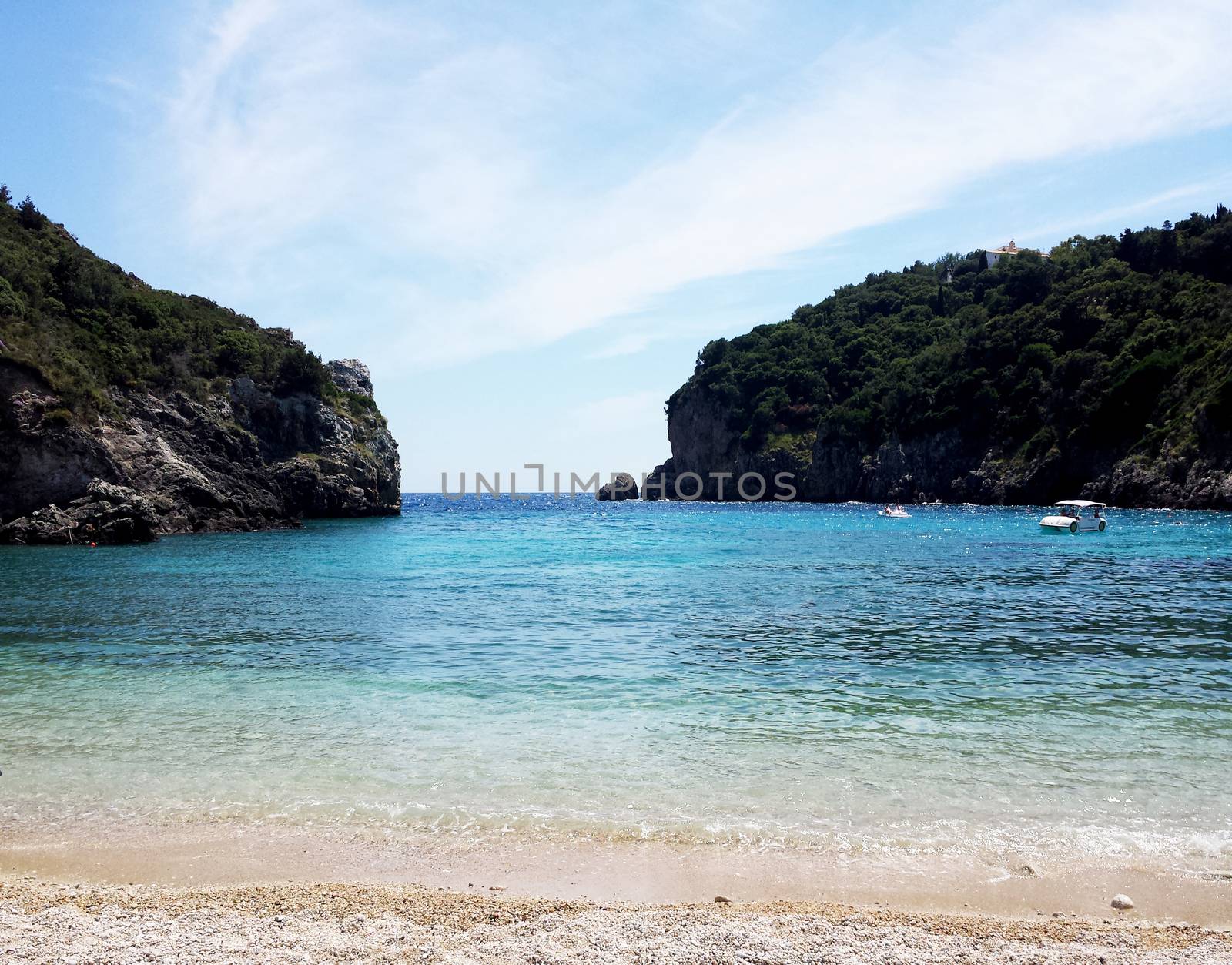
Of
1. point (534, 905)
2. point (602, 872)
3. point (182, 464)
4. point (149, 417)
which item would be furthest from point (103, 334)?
point (534, 905)

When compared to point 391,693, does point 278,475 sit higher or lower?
higher

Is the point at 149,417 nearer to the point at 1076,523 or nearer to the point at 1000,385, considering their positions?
the point at 1076,523

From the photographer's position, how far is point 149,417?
5075 cm

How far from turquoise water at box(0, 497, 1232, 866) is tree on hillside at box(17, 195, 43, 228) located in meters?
45.0

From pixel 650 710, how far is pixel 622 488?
530 feet

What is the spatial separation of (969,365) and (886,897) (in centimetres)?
10143

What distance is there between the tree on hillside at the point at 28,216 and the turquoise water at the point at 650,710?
45005mm

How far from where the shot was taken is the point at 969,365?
9662cm

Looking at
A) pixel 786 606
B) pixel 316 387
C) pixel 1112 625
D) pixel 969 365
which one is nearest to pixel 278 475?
pixel 316 387

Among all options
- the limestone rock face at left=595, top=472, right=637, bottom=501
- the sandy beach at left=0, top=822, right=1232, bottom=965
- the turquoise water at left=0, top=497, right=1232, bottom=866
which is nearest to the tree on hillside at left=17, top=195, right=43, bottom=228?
the turquoise water at left=0, top=497, right=1232, bottom=866

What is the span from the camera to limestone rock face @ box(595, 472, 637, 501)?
17162 centimetres

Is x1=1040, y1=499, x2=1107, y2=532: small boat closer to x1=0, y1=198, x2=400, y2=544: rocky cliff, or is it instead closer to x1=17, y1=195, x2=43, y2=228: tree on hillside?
x1=0, y1=198, x2=400, y2=544: rocky cliff

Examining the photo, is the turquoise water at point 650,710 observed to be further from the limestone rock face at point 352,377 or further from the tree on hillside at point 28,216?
the limestone rock face at point 352,377

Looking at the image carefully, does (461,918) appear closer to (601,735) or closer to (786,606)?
(601,735)
